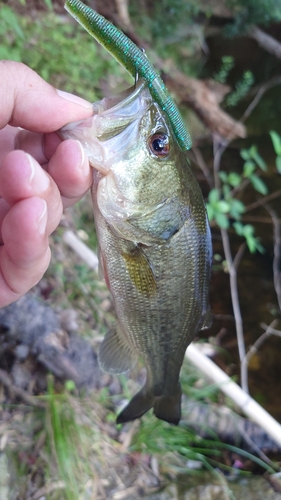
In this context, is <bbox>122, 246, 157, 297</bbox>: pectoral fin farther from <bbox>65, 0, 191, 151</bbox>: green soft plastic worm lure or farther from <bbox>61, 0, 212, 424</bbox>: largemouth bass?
<bbox>65, 0, 191, 151</bbox>: green soft plastic worm lure

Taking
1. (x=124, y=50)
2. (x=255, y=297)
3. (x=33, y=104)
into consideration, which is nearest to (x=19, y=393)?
(x=33, y=104)

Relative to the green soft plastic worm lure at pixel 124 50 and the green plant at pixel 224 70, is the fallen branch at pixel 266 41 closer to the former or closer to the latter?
the green plant at pixel 224 70

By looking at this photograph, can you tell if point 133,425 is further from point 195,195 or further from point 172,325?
point 195,195

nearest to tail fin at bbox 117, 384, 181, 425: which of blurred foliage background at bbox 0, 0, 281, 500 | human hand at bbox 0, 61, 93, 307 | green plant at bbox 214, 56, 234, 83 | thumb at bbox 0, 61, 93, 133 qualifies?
blurred foliage background at bbox 0, 0, 281, 500

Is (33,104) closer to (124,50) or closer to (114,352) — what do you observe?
(124,50)

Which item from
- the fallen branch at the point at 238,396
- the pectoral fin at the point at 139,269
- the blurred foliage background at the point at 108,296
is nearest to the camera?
the pectoral fin at the point at 139,269

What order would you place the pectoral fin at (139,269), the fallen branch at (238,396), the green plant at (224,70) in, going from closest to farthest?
the pectoral fin at (139,269) → the fallen branch at (238,396) → the green plant at (224,70)

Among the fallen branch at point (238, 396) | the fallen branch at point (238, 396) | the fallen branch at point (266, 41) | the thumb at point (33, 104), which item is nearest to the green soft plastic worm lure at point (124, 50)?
the thumb at point (33, 104)
